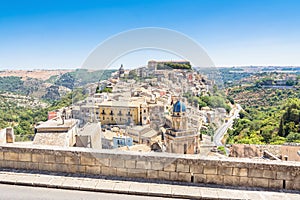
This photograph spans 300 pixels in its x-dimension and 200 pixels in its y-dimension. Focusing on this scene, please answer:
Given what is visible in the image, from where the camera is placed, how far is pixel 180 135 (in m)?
7.47

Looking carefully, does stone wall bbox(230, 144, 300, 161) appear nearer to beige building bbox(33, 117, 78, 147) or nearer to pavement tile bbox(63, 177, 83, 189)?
beige building bbox(33, 117, 78, 147)

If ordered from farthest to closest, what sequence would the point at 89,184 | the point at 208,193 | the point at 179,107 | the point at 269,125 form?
the point at 269,125 < the point at 179,107 < the point at 89,184 < the point at 208,193

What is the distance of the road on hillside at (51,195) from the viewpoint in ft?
10.1

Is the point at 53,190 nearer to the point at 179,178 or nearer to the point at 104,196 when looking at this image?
the point at 104,196

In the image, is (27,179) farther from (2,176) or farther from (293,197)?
(293,197)

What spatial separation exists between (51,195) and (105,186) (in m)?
0.74

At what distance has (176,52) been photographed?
6.28m

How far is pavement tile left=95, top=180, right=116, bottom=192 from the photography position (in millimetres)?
3200

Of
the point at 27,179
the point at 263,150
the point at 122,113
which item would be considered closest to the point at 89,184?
the point at 27,179

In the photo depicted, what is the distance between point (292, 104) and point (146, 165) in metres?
37.8

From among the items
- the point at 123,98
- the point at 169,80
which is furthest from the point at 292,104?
the point at 123,98

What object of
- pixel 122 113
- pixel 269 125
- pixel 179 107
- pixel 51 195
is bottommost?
pixel 269 125

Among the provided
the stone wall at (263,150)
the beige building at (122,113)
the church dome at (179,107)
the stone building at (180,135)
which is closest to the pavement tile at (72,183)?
the stone building at (180,135)

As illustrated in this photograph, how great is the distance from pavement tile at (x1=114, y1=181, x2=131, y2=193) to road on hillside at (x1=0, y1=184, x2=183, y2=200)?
73mm
